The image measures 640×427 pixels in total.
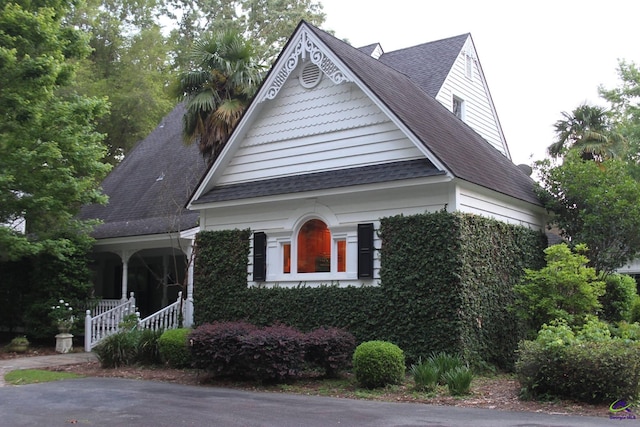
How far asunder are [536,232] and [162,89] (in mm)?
26580

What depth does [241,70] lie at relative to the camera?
18.1m

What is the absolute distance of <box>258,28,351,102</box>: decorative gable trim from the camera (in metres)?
13.6

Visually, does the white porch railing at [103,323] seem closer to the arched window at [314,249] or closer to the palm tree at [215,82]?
the palm tree at [215,82]

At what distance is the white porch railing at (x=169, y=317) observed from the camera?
57.8 ft

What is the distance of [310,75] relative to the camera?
14.5m

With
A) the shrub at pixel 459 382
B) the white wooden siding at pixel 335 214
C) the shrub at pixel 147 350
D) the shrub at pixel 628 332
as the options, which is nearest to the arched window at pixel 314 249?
the white wooden siding at pixel 335 214

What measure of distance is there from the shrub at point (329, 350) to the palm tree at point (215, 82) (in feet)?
25.5

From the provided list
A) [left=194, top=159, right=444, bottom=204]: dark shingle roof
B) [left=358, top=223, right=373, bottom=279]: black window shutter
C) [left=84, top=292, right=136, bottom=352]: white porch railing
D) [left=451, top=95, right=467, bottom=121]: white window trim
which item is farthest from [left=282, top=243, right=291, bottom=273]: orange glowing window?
[left=451, top=95, right=467, bottom=121]: white window trim

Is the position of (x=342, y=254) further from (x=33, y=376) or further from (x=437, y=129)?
(x=33, y=376)

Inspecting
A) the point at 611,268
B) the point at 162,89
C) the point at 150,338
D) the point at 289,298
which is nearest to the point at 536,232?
the point at 611,268

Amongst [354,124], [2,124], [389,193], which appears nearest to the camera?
[389,193]

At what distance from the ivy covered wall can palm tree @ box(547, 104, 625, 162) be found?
9613 millimetres

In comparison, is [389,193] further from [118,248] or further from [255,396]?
[118,248]

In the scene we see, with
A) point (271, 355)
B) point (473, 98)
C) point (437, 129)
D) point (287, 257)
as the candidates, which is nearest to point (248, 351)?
point (271, 355)
